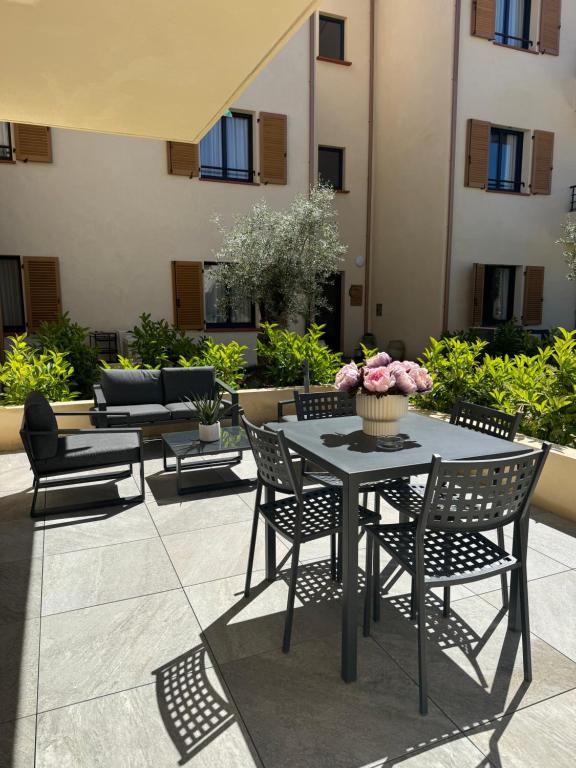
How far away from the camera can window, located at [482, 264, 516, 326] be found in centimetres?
1187

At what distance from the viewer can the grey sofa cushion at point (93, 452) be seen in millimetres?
4152

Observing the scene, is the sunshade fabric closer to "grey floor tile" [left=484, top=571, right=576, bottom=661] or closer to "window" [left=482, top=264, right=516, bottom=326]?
"grey floor tile" [left=484, top=571, right=576, bottom=661]

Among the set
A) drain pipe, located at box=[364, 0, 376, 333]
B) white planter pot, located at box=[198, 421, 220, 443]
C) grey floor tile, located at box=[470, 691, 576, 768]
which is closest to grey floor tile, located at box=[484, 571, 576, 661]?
grey floor tile, located at box=[470, 691, 576, 768]

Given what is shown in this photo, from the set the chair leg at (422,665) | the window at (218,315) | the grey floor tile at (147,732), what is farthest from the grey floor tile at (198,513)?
the window at (218,315)

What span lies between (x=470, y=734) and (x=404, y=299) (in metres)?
10.6

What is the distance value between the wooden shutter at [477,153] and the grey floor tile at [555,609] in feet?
31.5

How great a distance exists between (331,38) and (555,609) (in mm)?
12556

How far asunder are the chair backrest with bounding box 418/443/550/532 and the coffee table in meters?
2.60

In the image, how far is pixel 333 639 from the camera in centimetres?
264

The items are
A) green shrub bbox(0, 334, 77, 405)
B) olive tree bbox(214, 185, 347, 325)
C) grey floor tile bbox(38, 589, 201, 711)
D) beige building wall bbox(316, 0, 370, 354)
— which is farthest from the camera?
beige building wall bbox(316, 0, 370, 354)

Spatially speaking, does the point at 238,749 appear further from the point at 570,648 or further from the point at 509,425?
the point at 509,425

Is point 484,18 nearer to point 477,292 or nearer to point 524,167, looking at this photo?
point 524,167

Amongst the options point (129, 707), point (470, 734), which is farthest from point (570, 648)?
point (129, 707)

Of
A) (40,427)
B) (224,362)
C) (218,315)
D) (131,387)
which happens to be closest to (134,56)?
(40,427)
